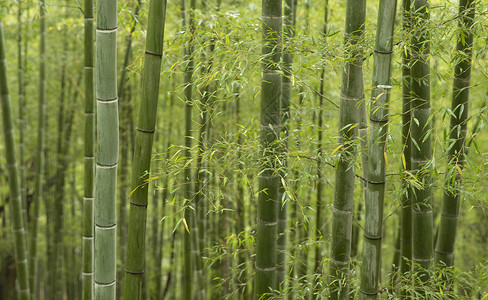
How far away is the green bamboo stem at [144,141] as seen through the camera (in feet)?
6.50

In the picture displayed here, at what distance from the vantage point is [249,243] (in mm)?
2852

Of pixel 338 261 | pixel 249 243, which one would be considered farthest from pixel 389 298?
pixel 249 243

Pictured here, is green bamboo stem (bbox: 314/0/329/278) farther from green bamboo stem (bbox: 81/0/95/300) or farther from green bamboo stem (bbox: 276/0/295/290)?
green bamboo stem (bbox: 81/0/95/300)

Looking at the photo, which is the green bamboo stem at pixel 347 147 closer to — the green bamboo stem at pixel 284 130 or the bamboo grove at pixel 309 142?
the bamboo grove at pixel 309 142

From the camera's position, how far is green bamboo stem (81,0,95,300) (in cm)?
311

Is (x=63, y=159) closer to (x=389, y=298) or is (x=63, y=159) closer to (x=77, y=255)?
(x=77, y=255)

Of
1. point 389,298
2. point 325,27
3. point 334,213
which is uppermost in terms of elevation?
point 325,27

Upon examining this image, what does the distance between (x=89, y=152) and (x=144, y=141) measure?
1381 millimetres

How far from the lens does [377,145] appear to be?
2018 millimetres

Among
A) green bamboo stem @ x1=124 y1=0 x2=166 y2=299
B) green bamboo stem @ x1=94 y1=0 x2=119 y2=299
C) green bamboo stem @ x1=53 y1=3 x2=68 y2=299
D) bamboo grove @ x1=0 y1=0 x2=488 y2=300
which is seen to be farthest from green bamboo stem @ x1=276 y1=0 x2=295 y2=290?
green bamboo stem @ x1=53 y1=3 x2=68 y2=299

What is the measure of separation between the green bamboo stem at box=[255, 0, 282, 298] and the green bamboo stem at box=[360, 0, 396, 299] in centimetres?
47

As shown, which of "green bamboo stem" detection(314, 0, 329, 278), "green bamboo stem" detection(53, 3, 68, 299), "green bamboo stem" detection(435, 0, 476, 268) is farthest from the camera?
"green bamboo stem" detection(53, 3, 68, 299)

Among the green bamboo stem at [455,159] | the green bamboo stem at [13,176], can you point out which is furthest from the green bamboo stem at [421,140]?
the green bamboo stem at [13,176]

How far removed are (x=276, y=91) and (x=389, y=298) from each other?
1175 millimetres
